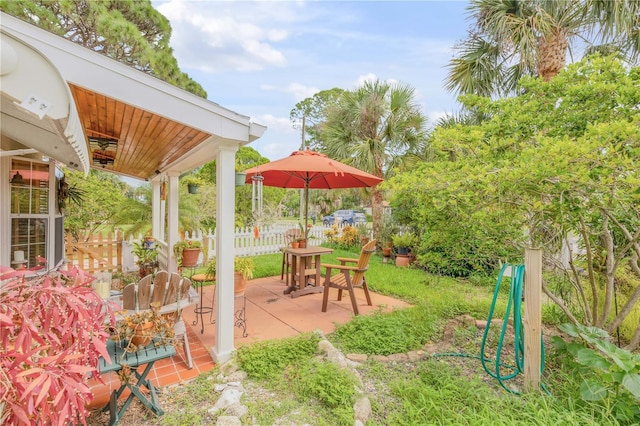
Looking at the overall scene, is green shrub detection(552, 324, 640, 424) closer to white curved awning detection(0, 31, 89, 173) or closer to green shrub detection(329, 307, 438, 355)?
green shrub detection(329, 307, 438, 355)

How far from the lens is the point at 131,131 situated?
A: 11.2 feet

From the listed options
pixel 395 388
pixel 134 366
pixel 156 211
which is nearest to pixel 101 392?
pixel 134 366

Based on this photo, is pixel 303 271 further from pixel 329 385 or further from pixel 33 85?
pixel 33 85

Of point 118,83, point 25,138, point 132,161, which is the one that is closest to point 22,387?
point 118,83

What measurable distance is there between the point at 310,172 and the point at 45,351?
436cm

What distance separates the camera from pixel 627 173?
6.35 feet

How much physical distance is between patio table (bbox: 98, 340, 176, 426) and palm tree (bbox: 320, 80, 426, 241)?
6.75 meters

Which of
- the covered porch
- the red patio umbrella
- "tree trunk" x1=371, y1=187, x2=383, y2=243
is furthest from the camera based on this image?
"tree trunk" x1=371, y1=187, x2=383, y2=243

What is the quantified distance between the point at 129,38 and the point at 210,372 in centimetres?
1184

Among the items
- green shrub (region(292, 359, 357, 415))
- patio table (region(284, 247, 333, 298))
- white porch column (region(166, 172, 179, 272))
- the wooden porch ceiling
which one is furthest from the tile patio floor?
the wooden porch ceiling

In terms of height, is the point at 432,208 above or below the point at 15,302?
above

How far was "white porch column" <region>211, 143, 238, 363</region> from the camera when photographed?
9.86ft

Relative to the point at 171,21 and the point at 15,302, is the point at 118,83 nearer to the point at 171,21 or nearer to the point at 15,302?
the point at 15,302

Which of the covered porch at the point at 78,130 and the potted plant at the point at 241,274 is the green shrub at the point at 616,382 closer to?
the covered porch at the point at 78,130
